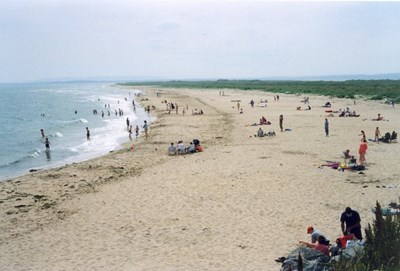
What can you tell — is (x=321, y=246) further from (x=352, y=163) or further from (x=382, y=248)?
(x=352, y=163)

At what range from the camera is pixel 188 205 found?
14.1m

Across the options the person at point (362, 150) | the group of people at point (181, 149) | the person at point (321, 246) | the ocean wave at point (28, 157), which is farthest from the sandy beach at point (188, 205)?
the ocean wave at point (28, 157)

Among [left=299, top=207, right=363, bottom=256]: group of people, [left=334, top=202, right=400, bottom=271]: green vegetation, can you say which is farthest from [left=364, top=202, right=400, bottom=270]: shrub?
[left=299, top=207, right=363, bottom=256]: group of people

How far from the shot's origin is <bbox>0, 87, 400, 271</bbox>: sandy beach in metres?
10.4

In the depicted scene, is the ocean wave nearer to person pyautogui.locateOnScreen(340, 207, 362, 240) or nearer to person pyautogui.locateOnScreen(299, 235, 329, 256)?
person pyautogui.locateOnScreen(299, 235, 329, 256)

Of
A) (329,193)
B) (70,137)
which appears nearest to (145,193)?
(329,193)

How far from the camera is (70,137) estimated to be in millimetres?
39250

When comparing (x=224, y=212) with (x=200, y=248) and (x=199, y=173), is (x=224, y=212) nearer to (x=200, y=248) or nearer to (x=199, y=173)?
(x=200, y=248)

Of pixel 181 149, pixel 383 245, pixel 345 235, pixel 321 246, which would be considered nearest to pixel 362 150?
pixel 345 235

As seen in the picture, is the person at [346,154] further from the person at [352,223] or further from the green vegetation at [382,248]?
the green vegetation at [382,248]

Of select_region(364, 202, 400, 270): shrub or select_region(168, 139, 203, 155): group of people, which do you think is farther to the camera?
select_region(168, 139, 203, 155): group of people

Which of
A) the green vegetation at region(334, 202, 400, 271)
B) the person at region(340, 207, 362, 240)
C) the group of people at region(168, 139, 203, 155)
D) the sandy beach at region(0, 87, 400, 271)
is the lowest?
the sandy beach at region(0, 87, 400, 271)

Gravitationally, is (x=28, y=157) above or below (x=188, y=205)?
below

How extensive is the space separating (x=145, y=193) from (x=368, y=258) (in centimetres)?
1007
